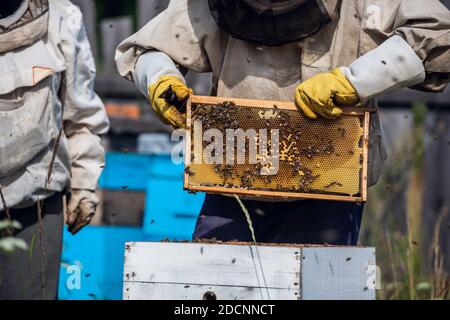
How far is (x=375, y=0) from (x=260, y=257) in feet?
4.08

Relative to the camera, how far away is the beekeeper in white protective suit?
4.17 m

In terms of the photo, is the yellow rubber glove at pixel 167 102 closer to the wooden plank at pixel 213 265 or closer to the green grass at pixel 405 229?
the wooden plank at pixel 213 265

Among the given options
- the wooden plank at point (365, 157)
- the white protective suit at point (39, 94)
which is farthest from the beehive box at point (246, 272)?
the white protective suit at point (39, 94)

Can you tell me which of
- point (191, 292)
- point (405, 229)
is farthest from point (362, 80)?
point (405, 229)

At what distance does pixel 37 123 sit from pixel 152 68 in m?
0.56

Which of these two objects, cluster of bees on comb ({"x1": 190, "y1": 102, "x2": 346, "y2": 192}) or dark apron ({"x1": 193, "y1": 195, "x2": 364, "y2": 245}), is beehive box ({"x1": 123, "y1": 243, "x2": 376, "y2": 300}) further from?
dark apron ({"x1": 193, "y1": 195, "x2": 364, "y2": 245})

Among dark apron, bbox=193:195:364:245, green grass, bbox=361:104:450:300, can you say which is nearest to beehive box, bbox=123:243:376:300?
dark apron, bbox=193:195:364:245

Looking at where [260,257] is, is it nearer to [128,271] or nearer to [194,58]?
[128,271]

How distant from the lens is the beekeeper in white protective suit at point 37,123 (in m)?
4.17

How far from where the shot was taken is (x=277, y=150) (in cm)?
380

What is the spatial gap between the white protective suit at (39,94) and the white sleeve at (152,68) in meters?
0.38

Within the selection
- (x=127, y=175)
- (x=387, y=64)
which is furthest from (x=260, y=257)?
(x=127, y=175)
